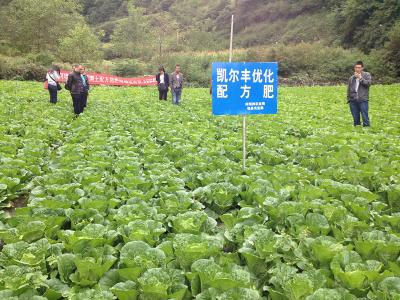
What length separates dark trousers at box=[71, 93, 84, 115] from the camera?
36.3 feet

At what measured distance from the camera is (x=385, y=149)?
681 centimetres

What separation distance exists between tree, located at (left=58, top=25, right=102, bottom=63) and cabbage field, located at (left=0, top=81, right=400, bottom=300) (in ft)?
97.1

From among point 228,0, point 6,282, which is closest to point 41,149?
point 6,282

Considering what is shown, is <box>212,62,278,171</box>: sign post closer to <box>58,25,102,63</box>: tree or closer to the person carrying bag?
the person carrying bag

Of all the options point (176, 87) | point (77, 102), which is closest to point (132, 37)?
point (176, 87)

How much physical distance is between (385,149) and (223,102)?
3.37 meters

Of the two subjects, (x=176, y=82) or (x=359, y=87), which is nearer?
(x=359, y=87)

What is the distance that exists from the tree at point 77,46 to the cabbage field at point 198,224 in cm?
2961

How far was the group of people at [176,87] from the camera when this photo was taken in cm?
919

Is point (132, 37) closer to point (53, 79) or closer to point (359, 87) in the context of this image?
point (53, 79)

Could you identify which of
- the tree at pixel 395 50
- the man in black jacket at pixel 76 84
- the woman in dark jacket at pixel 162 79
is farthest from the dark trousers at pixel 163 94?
the tree at pixel 395 50

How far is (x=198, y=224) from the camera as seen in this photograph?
3.59m

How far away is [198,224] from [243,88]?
2549 millimetres

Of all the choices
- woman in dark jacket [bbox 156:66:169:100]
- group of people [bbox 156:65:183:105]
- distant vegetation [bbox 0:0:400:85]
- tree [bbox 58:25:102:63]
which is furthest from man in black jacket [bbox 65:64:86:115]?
tree [bbox 58:25:102:63]
